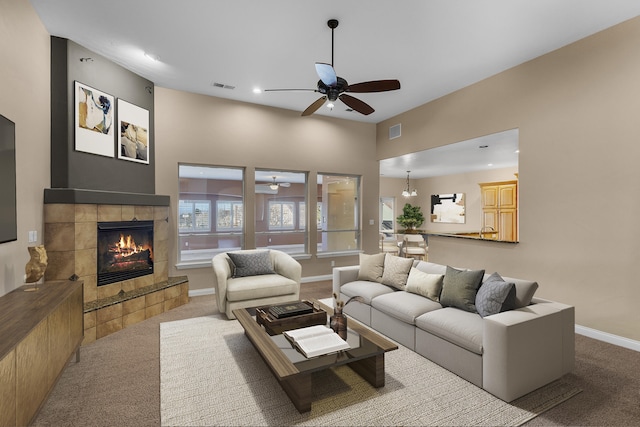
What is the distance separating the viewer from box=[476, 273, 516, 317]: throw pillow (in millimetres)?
2588

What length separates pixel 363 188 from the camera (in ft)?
22.6

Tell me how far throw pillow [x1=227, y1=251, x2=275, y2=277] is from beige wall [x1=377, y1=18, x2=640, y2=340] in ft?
10.9

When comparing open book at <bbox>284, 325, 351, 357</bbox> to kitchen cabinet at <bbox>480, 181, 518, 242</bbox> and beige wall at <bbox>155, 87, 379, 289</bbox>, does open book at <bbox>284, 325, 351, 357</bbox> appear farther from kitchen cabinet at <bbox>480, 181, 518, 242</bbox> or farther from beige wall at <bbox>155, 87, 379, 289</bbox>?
kitchen cabinet at <bbox>480, 181, 518, 242</bbox>

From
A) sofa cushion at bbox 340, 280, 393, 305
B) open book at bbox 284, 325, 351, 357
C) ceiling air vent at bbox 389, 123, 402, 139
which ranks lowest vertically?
open book at bbox 284, 325, 351, 357

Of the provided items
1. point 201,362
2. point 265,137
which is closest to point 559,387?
point 201,362

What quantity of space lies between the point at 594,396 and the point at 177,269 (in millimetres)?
5312

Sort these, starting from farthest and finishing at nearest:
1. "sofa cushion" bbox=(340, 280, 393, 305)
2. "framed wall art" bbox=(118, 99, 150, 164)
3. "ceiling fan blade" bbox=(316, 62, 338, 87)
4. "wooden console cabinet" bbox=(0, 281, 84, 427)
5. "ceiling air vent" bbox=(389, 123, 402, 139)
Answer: "ceiling air vent" bbox=(389, 123, 402, 139) → "framed wall art" bbox=(118, 99, 150, 164) → "sofa cushion" bbox=(340, 280, 393, 305) → "ceiling fan blade" bbox=(316, 62, 338, 87) → "wooden console cabinet" bbox=(0, 281, 84, 427)

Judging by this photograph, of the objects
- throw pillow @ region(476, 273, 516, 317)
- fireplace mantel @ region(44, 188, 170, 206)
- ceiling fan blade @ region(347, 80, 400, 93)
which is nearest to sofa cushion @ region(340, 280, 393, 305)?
Answer: throw pillow @ region(476, 273, 516, 317)

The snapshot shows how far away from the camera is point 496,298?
262 cm

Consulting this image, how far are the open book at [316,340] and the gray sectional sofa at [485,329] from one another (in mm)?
932

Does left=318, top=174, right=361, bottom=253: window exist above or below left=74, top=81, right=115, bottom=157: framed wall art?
below

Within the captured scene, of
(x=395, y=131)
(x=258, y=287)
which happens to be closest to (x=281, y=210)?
(x=258, y=287)

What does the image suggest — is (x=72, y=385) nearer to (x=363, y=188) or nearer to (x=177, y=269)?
(x=177, y=269)

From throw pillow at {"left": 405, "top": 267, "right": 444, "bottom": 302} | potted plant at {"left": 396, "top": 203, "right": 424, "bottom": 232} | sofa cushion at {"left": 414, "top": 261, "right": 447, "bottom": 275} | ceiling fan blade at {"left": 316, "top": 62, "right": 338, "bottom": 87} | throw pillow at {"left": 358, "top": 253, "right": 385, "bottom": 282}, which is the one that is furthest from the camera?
potted plant at {"left": 396, "top": 203, "right": 424, "bottom": 232}
